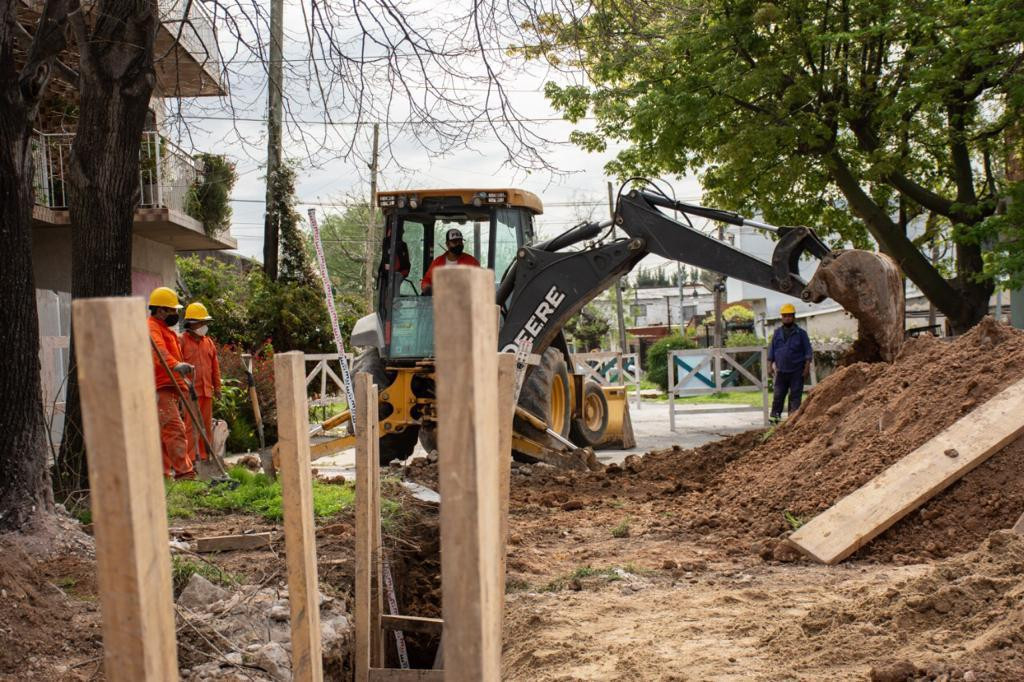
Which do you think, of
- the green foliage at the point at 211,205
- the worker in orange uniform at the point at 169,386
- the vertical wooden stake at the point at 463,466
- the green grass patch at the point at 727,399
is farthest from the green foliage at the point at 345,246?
the vertical wooden stake at the point at 463,466

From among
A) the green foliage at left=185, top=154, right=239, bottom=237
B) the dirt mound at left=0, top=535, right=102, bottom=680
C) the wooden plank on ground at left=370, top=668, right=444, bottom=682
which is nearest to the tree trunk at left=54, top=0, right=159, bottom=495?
the dirt mound at left=0, top=535, right=102, bottom=680

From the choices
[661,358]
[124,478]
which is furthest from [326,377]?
[124,478]

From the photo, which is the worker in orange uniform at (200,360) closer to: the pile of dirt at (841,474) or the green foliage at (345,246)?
the pile of dirt at (841,474)

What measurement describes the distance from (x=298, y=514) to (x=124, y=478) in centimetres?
93

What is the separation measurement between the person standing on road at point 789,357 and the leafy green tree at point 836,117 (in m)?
2.92

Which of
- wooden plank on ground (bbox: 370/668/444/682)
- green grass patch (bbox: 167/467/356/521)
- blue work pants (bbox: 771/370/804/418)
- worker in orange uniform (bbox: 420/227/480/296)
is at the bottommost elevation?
wooden plank on ground (bbox: 370/668/444/682)

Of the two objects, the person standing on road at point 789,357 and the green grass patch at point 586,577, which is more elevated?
the person standing on road at point 789,357

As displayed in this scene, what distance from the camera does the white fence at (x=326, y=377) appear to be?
725 inches

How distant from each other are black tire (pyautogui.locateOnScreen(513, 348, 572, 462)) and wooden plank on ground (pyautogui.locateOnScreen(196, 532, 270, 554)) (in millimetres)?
5118

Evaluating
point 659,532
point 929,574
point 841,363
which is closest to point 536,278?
point 841,363

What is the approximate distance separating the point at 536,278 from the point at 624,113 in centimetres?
846

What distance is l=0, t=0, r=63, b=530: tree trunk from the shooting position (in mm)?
5859

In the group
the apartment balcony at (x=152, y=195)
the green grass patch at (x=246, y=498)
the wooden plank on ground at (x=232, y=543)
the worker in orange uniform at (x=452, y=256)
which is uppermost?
the apartment balcony at (x=152, y=195)

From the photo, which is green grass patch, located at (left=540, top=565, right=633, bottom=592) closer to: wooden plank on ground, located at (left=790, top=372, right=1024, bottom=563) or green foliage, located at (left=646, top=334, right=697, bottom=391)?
wooden plank on ground, located at (left=790, top=372, right=1024, bottom=563)
